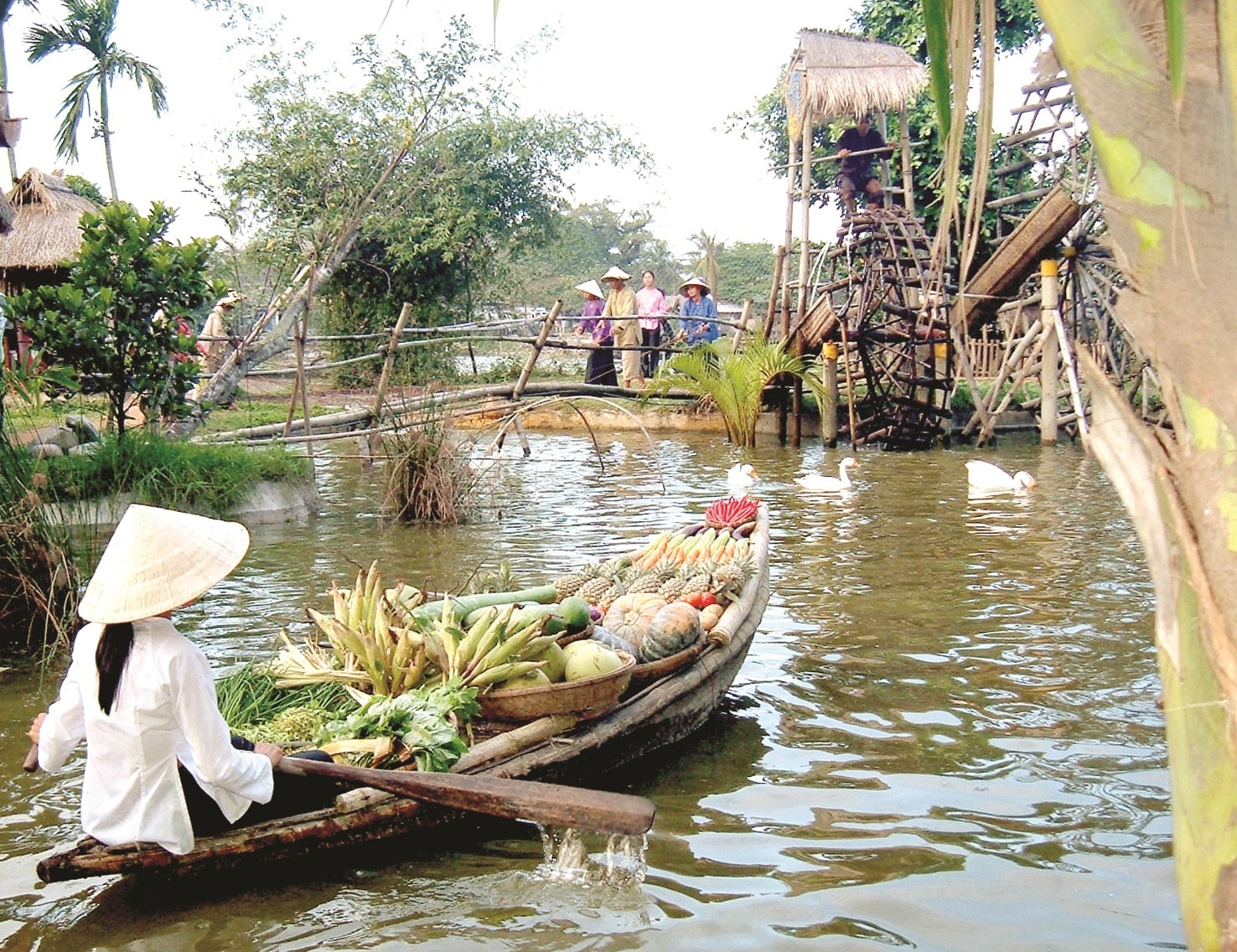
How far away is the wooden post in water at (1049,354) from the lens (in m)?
15.4

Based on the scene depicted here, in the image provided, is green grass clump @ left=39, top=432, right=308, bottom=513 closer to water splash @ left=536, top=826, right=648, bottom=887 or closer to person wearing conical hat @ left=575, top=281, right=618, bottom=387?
water splash @ left=536, top=826, right=648, bottom=887

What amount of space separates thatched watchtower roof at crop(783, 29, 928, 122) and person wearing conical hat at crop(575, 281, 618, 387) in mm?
4763

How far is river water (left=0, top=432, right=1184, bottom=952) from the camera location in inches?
150

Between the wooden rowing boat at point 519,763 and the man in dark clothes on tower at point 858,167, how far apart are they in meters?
14.3

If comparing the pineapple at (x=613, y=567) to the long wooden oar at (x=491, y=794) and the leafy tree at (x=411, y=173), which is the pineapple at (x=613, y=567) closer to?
the long wooden oar at (x=491, y=794)

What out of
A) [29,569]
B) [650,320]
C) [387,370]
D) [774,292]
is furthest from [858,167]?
[29,569]

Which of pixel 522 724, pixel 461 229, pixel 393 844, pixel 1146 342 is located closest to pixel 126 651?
pixel 393 844

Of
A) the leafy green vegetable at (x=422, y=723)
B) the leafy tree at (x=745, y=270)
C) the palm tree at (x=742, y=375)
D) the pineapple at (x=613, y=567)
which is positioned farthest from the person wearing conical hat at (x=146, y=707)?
the leafy tree at (x=745, y=270)

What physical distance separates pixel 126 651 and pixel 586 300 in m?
18.3

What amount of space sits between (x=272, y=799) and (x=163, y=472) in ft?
20.6

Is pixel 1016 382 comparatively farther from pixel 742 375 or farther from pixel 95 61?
pixel 95 61

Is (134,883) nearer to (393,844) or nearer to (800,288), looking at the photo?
(393,844)

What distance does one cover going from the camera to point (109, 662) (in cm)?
355

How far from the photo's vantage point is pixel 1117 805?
4715 millimetres
